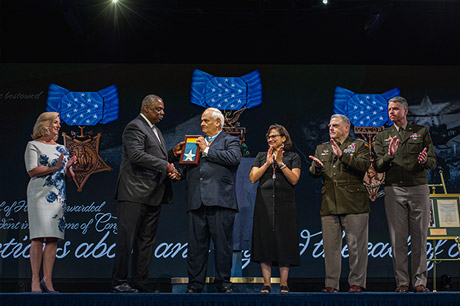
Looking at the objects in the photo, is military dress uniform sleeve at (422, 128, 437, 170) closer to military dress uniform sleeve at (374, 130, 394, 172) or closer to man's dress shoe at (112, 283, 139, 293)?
military dress uniform sleeve at (374, 130, 394, 172)

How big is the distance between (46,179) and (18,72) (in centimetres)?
311

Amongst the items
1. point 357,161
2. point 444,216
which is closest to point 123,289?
point 357,161

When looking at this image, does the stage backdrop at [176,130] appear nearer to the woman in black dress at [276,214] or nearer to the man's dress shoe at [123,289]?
the woman in black dress at [276,214]

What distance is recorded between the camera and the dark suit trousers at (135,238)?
4.02 meters

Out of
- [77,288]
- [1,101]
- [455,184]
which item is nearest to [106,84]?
[1,101]

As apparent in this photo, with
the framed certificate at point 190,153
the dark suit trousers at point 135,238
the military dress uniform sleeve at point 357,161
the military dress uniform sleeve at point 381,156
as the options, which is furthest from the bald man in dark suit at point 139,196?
the military dress uniform sleeve at point 381,156

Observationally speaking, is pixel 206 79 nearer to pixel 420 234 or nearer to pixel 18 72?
pixel 18 72

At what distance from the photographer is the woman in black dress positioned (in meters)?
4.10

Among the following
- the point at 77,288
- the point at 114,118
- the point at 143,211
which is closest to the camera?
the point at 143,211

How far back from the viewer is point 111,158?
21.7 ft

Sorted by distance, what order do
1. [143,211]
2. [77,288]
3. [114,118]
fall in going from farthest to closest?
1. [114,118]
2. [77,288]
3. [143,211]

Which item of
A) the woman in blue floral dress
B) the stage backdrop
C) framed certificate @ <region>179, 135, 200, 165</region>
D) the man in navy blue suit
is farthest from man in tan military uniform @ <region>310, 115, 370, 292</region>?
the woman in blue floral dress

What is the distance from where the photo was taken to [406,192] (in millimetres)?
4297
